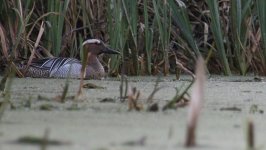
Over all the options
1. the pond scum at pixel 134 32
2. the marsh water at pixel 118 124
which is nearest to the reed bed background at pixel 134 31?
the pond scum at pixel 134 32

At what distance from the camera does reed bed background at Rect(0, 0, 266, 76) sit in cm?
471

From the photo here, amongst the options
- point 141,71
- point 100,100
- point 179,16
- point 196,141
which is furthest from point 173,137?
point 141,71

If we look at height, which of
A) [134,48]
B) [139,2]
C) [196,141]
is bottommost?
[196,141]

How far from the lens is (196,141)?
5.56 feet

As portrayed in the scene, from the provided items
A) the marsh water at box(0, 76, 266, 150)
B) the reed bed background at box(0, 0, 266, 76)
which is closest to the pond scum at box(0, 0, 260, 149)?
the reed bed background at box(0, 0, 266, 76)

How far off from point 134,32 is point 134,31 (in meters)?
0.04

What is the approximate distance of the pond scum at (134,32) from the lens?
471cm

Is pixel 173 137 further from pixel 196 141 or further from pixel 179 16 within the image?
pixel 179 16

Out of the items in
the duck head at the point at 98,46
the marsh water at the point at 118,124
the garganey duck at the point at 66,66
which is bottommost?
the marsh water at the point at 118,124

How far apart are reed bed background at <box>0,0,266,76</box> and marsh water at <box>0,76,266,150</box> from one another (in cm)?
154

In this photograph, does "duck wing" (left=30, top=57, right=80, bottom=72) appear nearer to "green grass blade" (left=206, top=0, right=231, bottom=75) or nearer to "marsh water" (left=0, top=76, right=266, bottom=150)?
"green grass blade" (left=206, top=0, right=231, bottom=75)

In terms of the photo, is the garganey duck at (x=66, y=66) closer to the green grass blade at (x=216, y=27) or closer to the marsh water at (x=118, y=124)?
the green grass blade at (x=216, y=27)

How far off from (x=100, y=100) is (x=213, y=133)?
3.31ft

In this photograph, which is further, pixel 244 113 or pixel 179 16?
pixel 179 16
